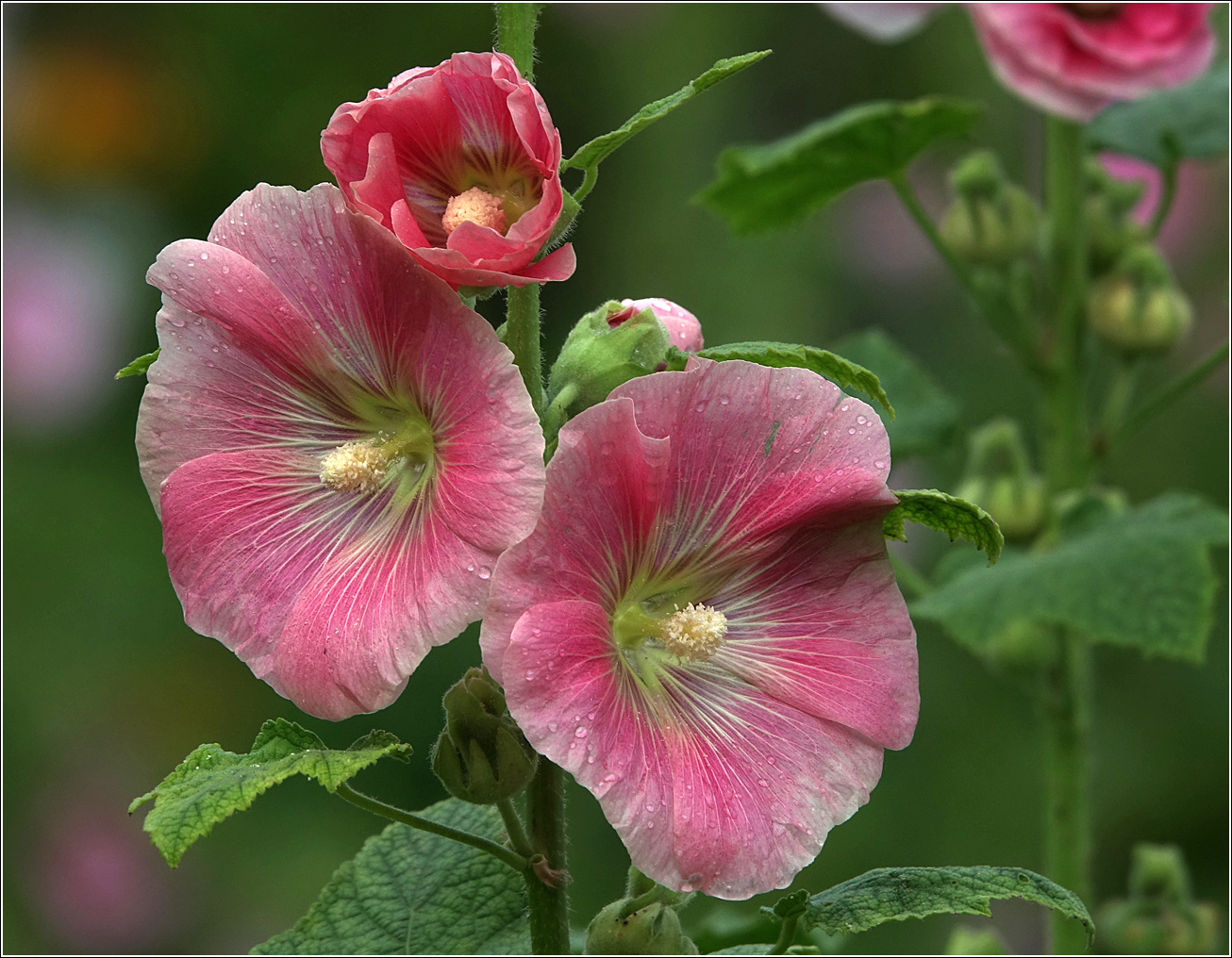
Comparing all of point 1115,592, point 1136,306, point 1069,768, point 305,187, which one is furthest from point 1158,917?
point 305,187

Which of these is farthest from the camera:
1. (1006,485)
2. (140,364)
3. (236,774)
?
(1006,485)

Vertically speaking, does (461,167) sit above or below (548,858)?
above

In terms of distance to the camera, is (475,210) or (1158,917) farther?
(1158,917)

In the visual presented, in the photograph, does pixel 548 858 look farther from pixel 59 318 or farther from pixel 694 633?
pixel 59 318

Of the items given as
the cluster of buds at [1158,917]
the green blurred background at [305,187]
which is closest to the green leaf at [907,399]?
the cluster of buds at [1158,917]

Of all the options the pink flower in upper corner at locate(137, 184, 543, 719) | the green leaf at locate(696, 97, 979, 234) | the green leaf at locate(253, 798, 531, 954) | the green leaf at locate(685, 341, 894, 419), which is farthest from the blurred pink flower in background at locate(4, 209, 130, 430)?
the green leaf at locate(685, 341, 894, 419)

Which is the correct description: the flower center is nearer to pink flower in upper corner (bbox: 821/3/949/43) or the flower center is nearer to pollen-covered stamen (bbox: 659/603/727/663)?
pollen-covered stamen (bbox: 659/603/727/663)

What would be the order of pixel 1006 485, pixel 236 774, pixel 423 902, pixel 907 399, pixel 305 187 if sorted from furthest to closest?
pixel 305 187, pixel 907 399, pixel 1006 485, pixel 423 902, pixel 236 774

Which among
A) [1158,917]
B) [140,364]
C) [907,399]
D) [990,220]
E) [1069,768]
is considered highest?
[140,364]
